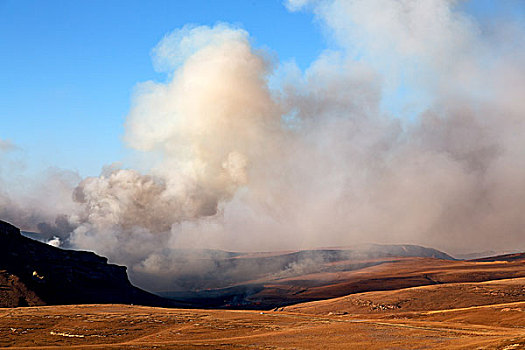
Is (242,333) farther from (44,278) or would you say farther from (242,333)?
(44,278)

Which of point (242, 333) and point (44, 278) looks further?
point (44, 278)

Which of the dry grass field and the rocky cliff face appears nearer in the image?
the dry grass field

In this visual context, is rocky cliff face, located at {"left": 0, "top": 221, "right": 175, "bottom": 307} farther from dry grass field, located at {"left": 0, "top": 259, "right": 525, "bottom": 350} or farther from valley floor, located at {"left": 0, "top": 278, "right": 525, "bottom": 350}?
valley floor, located at {"left": 0, "top": 278, "right": 525, "bottom": 350}

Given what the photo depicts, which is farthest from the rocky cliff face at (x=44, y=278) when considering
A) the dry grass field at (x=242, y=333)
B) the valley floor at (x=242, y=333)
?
the valley floor at (x=242, y=333)

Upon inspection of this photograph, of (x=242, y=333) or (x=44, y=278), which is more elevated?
(x=44, y=278)

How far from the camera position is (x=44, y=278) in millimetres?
158000

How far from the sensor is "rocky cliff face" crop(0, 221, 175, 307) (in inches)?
5576

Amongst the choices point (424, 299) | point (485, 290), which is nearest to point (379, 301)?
point (424, 299)

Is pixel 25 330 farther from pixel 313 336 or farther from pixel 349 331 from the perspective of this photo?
pixel 349 331

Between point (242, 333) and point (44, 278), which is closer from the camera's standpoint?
point (242, 333)

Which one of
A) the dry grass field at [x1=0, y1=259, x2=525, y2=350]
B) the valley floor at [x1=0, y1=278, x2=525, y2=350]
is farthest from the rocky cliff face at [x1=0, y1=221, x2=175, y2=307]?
the valley floor at [x1=0, y1=278, x2=525, y2=350]

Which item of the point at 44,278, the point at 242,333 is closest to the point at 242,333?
the point at 242,333

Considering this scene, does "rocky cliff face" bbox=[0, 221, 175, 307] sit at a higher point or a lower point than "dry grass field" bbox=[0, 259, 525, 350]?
higher

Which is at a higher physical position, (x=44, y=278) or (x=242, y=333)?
(x=44, y=278)
